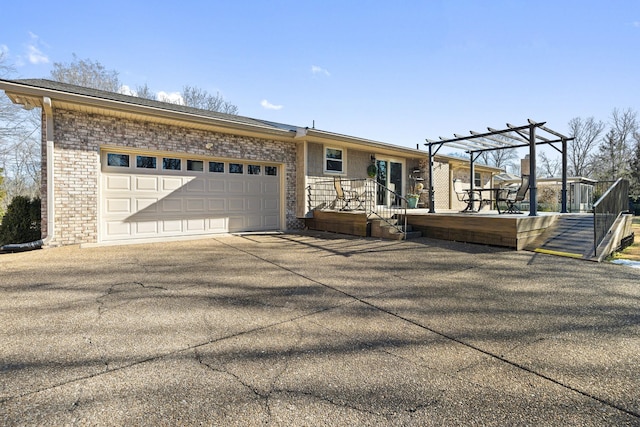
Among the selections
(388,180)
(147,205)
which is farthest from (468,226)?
(147,205)

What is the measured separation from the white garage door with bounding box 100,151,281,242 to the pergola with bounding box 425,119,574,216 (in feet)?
17.4

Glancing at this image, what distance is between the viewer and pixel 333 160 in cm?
1102

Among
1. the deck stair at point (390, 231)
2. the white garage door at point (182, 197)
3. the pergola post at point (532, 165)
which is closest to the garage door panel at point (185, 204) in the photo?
the white garage door at point (182, 197)

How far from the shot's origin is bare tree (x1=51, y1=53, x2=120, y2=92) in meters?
18.7

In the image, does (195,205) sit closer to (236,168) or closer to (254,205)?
(236,168)

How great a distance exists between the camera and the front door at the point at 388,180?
→ 12.5 m

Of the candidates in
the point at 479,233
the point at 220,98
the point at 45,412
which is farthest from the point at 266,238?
the point at 220,98

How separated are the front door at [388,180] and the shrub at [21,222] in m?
10.4

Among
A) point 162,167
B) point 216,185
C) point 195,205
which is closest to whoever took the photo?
point 162,167

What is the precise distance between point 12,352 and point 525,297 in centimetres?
491

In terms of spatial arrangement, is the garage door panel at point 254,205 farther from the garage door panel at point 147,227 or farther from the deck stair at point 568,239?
the deck stair at point 568,239

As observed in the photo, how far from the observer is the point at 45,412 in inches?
64.7

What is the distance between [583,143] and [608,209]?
36.6 metres

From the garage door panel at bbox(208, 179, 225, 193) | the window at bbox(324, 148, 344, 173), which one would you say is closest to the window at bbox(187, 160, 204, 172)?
the garage door panel at bbox(208, 179, 225, 193)
